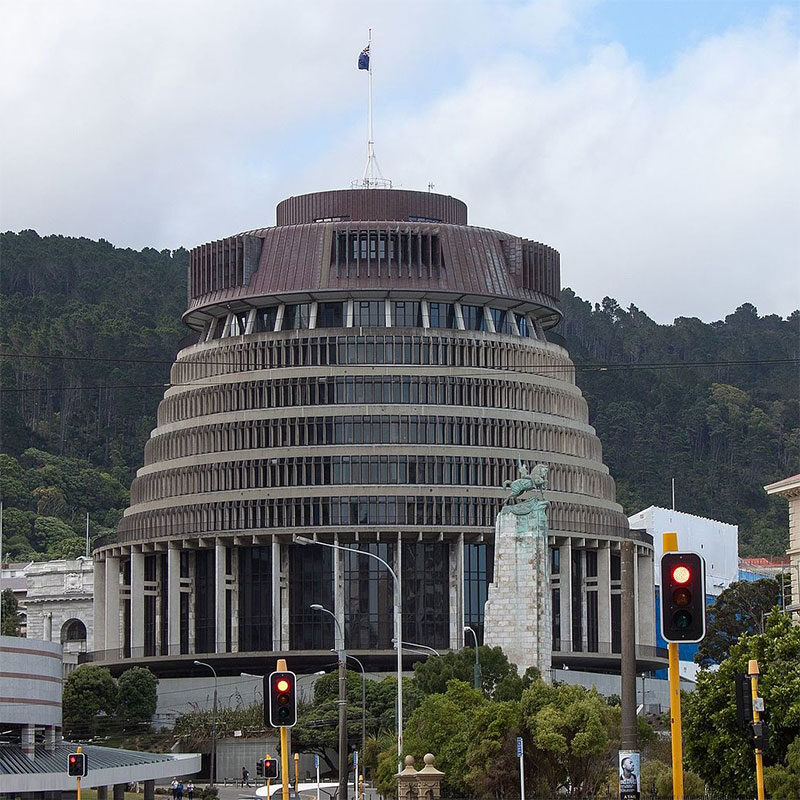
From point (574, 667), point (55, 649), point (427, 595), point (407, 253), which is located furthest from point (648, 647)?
point (55, 649)

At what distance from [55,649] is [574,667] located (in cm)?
7084

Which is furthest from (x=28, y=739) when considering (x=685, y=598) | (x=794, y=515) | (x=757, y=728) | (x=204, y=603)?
(x=204, y=603)

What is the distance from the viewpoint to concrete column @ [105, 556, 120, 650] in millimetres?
170875

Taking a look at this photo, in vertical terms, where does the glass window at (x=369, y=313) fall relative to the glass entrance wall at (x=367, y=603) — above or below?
above

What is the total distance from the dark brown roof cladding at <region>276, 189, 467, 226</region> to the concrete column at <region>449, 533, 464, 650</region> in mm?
28907

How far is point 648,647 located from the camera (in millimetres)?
172375

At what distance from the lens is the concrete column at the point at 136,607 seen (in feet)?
548

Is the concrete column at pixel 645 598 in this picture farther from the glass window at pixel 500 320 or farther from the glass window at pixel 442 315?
the glass window at pixel 442 315

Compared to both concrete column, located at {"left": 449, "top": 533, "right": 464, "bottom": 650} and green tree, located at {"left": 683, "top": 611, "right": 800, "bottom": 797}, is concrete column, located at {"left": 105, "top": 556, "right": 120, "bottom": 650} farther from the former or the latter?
green tree, located at {"left": 683, "top": 611, "right": 800, "bottom": 797}

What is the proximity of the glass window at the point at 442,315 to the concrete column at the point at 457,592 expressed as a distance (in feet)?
58.5

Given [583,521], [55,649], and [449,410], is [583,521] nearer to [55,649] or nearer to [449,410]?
[449,410]

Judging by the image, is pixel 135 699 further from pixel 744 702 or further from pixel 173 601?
pixel 744 702

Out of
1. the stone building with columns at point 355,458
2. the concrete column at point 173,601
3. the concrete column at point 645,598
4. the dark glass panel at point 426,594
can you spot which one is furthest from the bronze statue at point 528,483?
the concrete column at point 173,601

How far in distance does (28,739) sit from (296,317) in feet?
250
